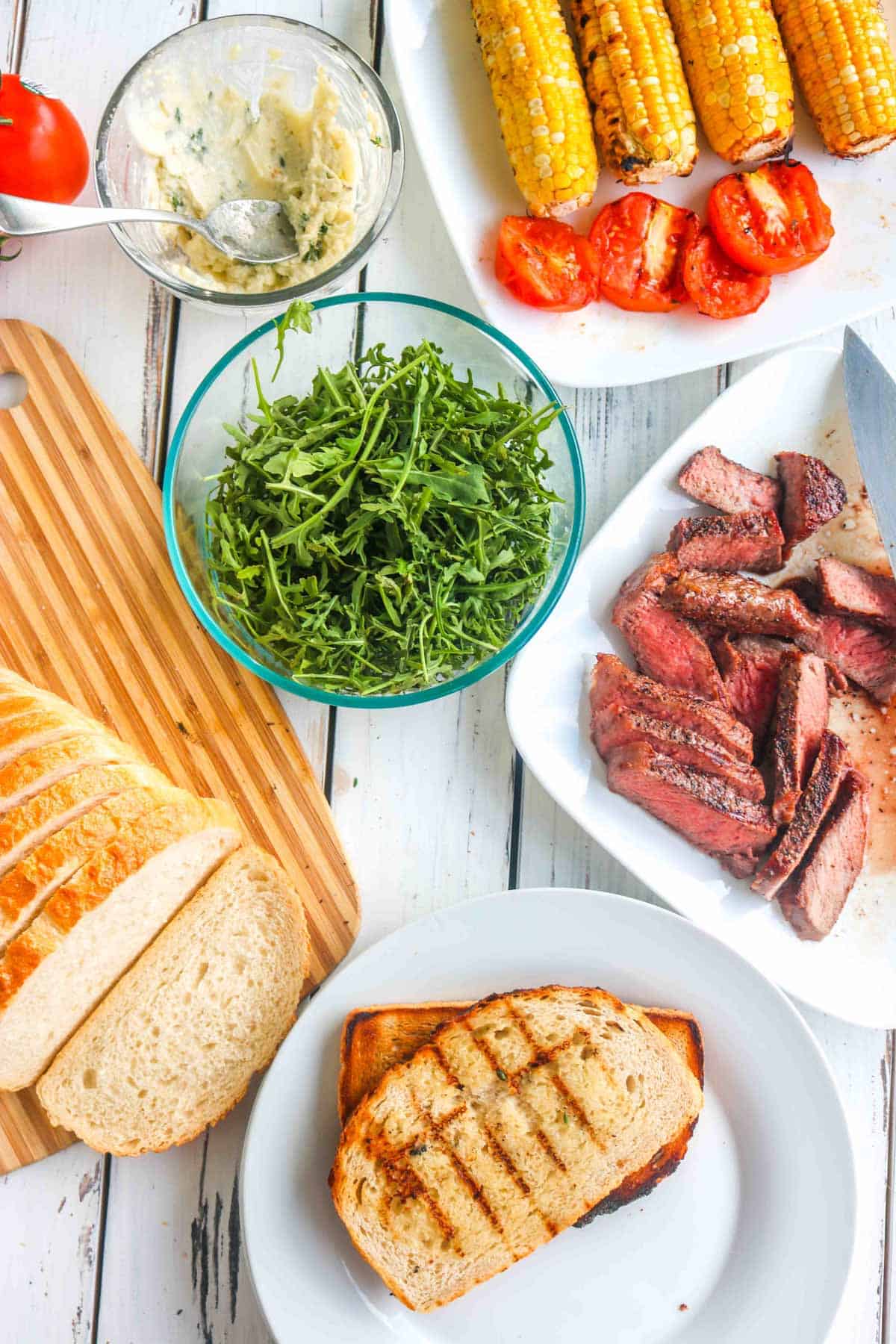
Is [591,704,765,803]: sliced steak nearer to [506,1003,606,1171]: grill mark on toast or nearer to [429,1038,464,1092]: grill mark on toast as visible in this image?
[506,1003,606,1171]: grill mark on toast

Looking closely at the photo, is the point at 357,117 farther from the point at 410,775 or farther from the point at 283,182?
the point at 410,775

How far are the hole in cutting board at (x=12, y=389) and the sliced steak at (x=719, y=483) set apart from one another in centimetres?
184

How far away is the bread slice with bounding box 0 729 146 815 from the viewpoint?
2.32m

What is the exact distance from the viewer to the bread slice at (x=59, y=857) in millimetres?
2283

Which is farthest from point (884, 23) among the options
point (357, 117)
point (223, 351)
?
point (223, 351)

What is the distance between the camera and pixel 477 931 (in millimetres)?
2586

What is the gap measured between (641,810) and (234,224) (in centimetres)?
190

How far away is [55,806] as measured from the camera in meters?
2.32

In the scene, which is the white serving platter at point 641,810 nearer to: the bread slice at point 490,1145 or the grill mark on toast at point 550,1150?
the bread slice at point 490,1145

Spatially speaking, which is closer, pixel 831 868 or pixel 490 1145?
pixel 490 1145

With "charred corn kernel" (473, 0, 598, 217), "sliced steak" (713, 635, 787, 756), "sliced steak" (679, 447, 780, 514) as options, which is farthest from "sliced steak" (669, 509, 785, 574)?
"charred corn kernel" (473, 0, 598, 217)

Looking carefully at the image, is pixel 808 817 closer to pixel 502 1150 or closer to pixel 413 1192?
pixel 502 1150

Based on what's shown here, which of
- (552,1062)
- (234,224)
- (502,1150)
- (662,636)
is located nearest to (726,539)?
(662,636)

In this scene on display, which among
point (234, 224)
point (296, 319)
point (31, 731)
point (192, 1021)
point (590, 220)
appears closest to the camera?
point (296, 319)
